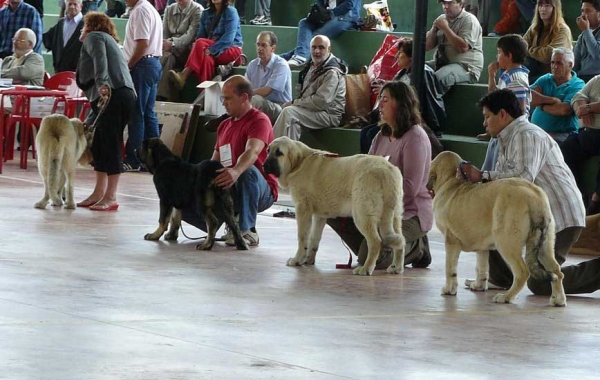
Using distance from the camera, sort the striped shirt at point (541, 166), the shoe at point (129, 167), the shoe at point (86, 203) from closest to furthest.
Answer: the striped shirt at point (541, 166) → the shoe at point (86, 203) → the shoe at point (129, 167)

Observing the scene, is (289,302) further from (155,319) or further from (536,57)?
(536,57)

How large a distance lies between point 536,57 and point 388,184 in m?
4.74

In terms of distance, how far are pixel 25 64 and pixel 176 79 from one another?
1.85 meters

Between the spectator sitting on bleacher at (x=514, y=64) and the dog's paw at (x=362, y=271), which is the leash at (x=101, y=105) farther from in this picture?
the dog's paw at (x=362, y=271)

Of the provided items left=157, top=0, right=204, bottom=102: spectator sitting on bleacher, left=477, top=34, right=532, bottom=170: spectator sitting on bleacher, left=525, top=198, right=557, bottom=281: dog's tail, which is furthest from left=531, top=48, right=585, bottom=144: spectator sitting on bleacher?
left=157, top=0, right=204, bottom=102: spectator sitting on bleacher

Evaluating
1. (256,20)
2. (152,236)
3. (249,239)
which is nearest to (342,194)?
(249,239)

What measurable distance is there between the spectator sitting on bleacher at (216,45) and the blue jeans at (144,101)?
1.74 meters

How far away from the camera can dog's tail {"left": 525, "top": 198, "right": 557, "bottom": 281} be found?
675cm

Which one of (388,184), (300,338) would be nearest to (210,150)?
(388,184)

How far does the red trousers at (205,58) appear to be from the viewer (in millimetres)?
15227

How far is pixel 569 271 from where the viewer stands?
24.3 feet

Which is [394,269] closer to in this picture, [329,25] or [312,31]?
[329,25]

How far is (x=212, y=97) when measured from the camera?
14.5 metres

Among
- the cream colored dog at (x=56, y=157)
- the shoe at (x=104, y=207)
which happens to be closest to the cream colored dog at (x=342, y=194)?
the shoe at (x=104, y=207)
